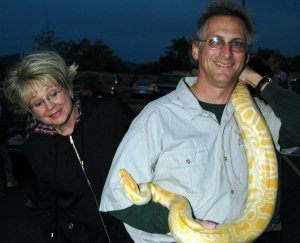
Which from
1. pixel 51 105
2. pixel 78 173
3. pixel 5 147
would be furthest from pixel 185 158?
pixel 5 147

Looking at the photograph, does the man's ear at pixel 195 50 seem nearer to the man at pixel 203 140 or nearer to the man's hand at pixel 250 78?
the man at pixel 203 140

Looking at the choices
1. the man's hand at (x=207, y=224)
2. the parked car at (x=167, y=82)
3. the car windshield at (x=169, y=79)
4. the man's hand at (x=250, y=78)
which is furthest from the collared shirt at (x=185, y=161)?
the car windshield at (x=169, y=79)

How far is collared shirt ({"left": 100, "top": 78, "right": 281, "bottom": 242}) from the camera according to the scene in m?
2.26

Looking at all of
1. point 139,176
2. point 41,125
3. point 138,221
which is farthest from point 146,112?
point 41,125

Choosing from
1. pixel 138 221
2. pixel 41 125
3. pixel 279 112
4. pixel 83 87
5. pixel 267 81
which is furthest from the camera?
pixel 83 87

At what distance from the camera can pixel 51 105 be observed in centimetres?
300

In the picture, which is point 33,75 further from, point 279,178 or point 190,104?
point 279,178

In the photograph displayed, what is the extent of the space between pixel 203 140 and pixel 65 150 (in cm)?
114

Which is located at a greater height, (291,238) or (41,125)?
(41,125)

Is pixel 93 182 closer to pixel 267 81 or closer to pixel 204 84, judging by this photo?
pixel 204 84

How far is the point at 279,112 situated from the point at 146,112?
783mm

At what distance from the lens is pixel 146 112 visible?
238 centimetres

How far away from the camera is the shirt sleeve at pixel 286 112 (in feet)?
7.86

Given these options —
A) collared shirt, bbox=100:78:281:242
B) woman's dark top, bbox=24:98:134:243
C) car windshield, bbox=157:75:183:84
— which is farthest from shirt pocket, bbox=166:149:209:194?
car windshield, bbox=157:75:183:84
